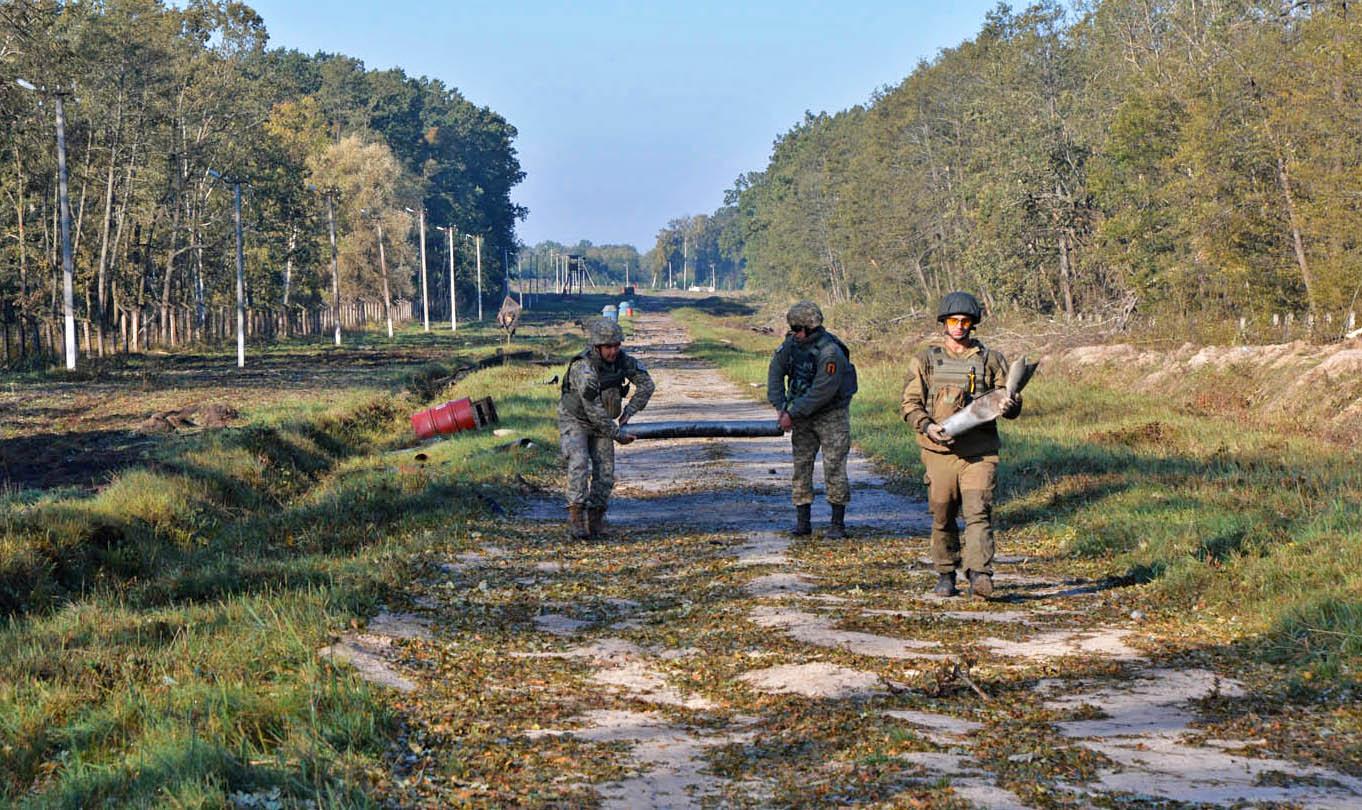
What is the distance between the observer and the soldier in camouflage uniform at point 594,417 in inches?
509

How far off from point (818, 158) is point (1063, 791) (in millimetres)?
107257

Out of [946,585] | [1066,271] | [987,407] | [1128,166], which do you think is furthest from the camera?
[1066,271]

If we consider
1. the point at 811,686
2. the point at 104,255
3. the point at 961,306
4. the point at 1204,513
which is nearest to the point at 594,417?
the point at 961,306

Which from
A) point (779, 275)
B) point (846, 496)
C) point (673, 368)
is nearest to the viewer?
point (846, 496)

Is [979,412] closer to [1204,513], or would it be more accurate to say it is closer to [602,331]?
[1204,513]

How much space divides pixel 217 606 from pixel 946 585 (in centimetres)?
529

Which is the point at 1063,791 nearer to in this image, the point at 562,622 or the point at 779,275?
the point at 562,622

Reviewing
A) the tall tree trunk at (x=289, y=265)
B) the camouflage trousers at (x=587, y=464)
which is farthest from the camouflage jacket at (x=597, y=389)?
the tall tree trunk at (x=289, y=265)

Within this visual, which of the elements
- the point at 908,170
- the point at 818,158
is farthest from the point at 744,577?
the point at 818,158

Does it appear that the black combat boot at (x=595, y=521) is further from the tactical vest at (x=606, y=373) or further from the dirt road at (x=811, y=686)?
the tactical vest at (x=606, y=373)

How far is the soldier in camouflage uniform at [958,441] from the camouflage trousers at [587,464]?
13.1 feet

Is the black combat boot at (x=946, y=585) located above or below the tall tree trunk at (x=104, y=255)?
below

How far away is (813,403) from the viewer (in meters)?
12.7

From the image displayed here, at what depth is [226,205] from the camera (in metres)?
66.4
